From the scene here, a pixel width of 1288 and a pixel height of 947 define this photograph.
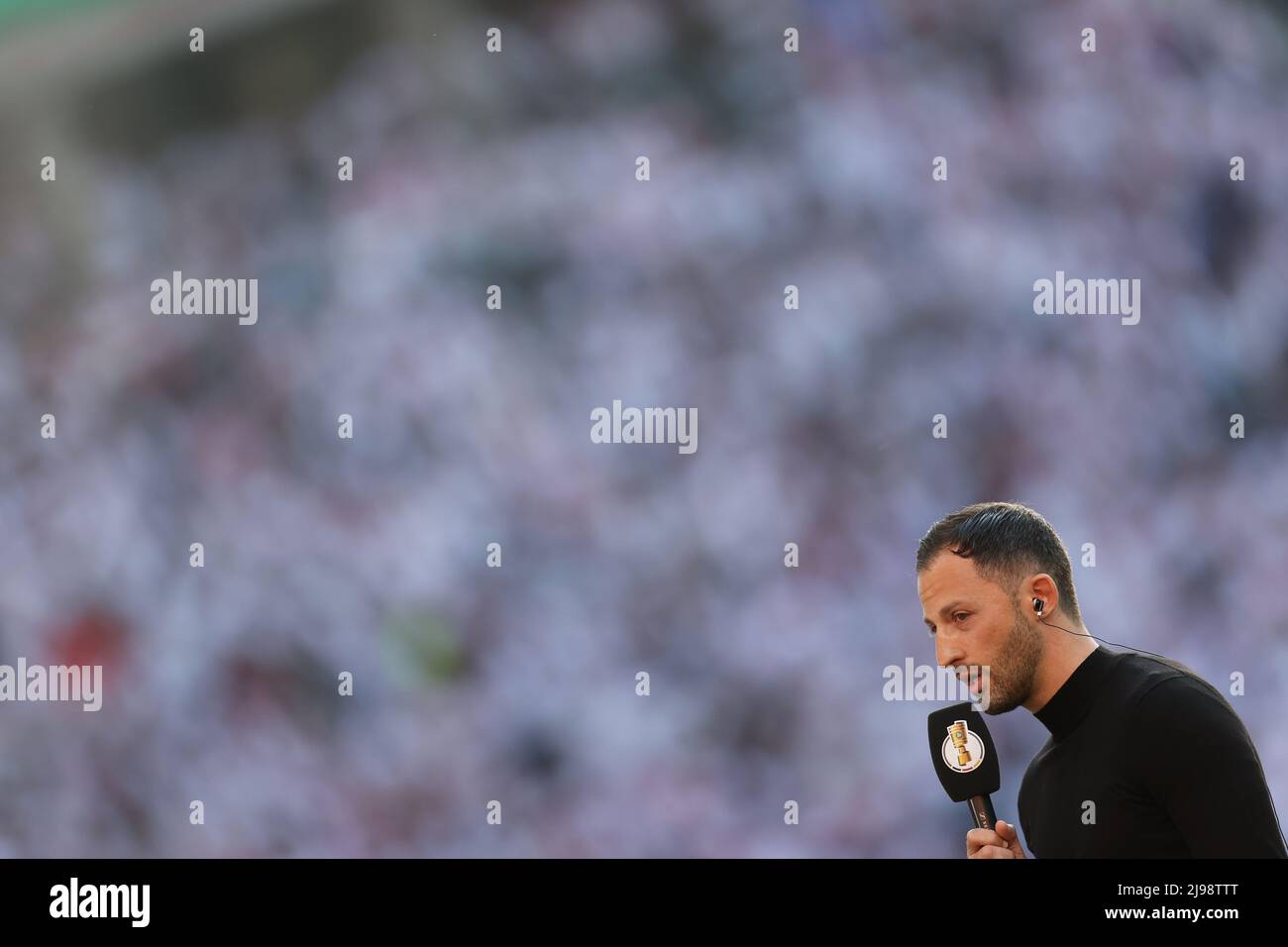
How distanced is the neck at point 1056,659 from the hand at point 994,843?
0.23m

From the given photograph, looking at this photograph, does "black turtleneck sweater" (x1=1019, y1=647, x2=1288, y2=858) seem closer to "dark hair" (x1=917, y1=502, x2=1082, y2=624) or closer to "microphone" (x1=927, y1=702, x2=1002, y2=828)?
"microphone" (x1=927, y1=702, x2=1002, y2=828)

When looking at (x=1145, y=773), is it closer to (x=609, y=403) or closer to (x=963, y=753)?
(x=963, y=753)

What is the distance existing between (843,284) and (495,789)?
1.82 meters

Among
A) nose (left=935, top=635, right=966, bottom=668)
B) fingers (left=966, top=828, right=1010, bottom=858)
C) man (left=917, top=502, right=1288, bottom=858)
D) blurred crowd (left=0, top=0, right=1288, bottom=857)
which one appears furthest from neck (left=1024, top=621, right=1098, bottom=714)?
blurred crowd (left=0, top=0, right=1288, bottom=857)

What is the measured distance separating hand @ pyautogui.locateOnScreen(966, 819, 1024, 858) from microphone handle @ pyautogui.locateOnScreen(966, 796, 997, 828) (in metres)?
0.12

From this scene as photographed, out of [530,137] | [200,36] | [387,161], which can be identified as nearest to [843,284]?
[530,137]

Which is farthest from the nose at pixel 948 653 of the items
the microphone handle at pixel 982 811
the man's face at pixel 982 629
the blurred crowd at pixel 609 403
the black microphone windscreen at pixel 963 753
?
the blurred crowd at pixel 609 403

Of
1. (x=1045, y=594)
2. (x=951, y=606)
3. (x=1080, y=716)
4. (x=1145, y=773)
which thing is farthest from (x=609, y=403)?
(x=1145, y=773)

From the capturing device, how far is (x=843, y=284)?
3.73 meters

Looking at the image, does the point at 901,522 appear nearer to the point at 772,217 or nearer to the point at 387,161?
the point at 772,217

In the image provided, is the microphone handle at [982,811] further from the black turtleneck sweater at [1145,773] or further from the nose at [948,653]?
the nose at [948,653]

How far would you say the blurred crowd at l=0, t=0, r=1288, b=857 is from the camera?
3.66 metres
